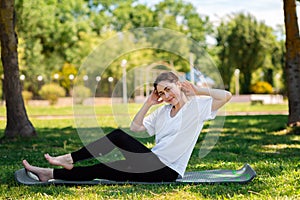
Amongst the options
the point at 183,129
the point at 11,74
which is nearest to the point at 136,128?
the point at 183,129

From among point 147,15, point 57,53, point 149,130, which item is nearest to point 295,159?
point 149,130

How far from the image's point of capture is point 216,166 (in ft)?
17.4

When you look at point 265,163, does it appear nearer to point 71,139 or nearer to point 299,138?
point 299,138

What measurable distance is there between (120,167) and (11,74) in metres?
4.70

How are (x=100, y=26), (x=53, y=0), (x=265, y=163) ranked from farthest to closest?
1. (x=100, y=26)
2. (x=53, y=0)
3. (x=265, y=163)

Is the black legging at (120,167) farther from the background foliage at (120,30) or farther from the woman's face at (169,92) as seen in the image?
the background foliage at (120,30)

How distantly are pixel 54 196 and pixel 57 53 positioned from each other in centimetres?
3675

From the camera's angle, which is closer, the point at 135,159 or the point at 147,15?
the point at 135,159

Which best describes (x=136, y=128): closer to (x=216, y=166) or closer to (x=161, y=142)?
(x=161, y=142)

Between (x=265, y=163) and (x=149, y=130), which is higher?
(x=149, y=130)

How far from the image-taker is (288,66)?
29.0 ft

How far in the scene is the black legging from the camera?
416cm

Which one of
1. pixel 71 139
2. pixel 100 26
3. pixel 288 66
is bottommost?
pixel 71 139

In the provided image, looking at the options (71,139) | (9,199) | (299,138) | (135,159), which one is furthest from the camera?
(71,139)
